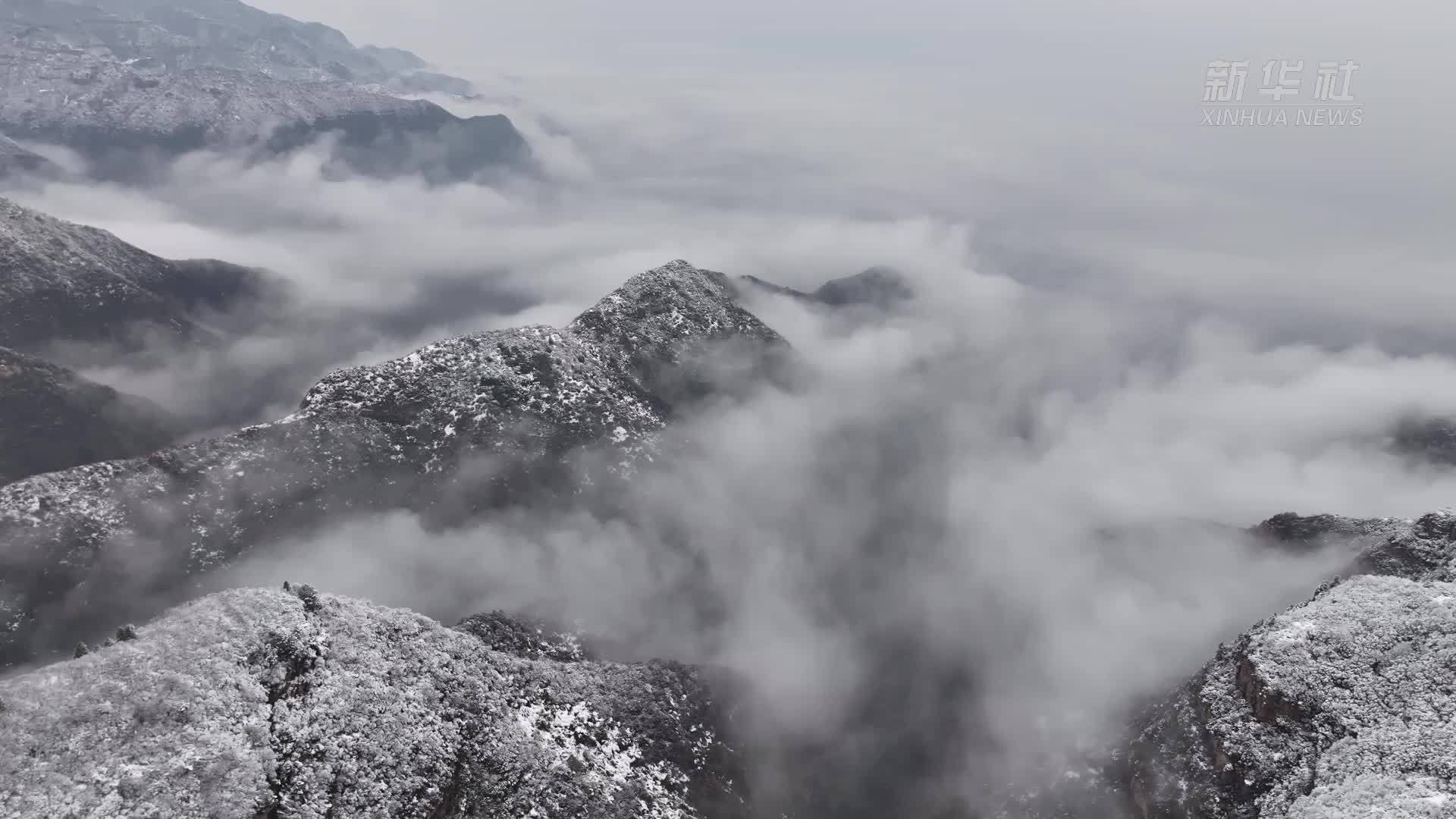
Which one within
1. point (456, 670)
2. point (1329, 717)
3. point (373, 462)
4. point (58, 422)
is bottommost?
point (58, 422)

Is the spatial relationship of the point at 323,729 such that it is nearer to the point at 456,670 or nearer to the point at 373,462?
the point at 456,670

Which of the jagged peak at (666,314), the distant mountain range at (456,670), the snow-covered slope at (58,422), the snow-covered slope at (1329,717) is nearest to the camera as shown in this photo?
the distant mountain range at (456,670)

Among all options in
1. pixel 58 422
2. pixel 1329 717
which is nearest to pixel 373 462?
pixel 58 422

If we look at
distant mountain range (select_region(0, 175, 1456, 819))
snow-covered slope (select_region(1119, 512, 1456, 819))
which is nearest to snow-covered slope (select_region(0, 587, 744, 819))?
distant mountain range (select_region(0, 175, 1456, 819))

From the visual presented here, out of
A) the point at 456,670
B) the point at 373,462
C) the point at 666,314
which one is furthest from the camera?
the point at 666,314

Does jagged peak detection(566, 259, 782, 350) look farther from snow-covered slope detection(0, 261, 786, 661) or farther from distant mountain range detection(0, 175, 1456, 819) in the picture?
distant mountain range detection(0, 175, 1456, 819)

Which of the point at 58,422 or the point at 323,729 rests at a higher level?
the point at 323,729

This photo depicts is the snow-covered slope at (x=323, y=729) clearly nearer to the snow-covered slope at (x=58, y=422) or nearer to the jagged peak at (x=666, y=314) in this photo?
the jagged peak at (x=666, y=314)

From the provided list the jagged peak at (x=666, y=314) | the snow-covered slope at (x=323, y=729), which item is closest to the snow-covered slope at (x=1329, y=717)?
the snow-covered slope at (x=323, y=729)
